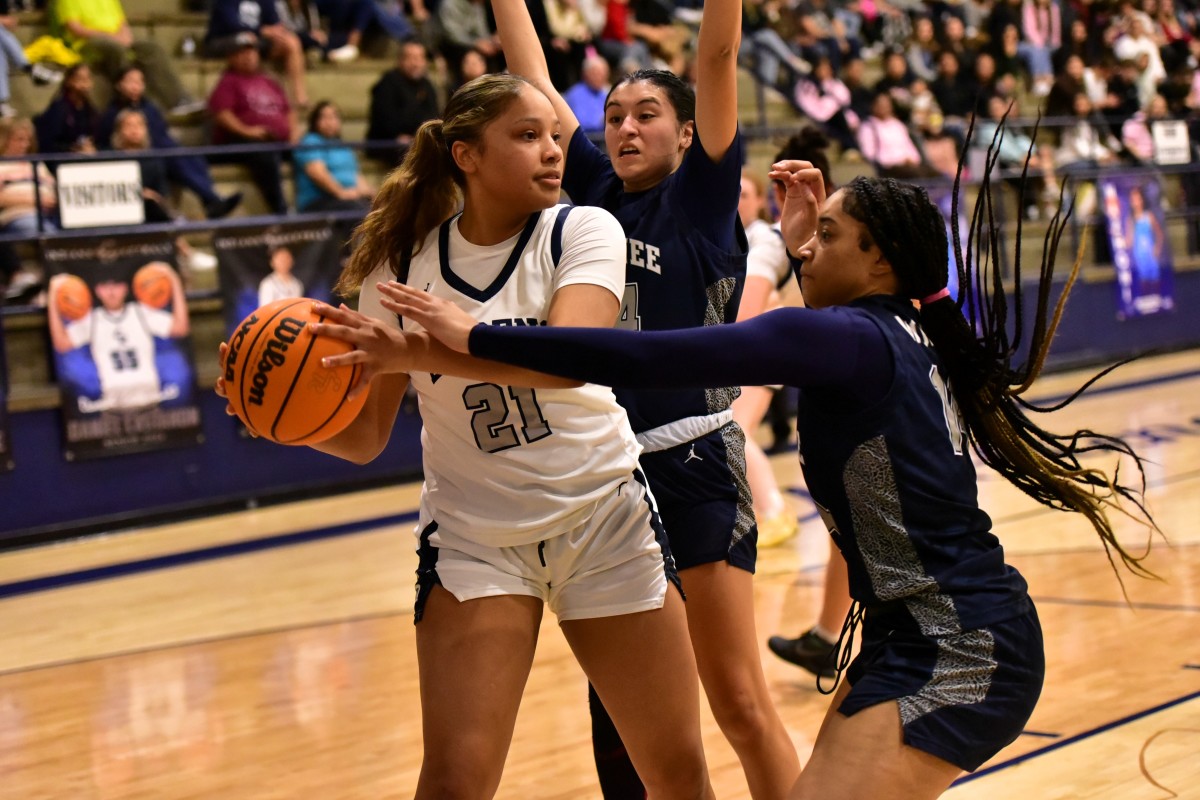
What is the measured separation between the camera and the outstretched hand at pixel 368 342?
2316 mm

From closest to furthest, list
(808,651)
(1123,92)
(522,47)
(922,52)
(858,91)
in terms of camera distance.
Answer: (522,47)
(808,651)
(858,91)
(922,52)
(1123,92)

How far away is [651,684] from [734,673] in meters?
0.49

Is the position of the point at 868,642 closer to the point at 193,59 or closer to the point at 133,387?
the point at 133,387

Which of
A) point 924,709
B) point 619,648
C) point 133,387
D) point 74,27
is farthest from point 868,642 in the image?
point 74,27

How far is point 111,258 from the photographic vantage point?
8305 mm

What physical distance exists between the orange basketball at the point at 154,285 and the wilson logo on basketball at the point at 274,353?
6222mm

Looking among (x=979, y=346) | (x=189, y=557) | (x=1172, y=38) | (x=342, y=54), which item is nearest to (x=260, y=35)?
(x=342, y=54)

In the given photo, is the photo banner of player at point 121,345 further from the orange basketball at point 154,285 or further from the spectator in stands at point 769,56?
the spectator in stands at point 769,56

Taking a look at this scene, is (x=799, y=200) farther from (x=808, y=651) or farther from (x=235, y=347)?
(x=808, y=651)

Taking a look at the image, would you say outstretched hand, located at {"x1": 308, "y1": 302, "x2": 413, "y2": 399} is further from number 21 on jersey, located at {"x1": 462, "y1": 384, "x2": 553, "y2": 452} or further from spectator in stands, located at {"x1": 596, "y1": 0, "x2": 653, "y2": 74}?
spectator in stands, located at {"x1": 596, "y1": 0, "x2": 653, "y2": 74}

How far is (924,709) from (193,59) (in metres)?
9.47

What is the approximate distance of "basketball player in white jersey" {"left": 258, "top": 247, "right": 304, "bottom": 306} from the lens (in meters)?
8.84

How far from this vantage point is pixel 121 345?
8.25 meters

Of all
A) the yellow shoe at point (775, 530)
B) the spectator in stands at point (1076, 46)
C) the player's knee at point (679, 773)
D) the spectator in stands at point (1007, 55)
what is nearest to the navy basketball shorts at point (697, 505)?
the player's knee at point (679, 773)
